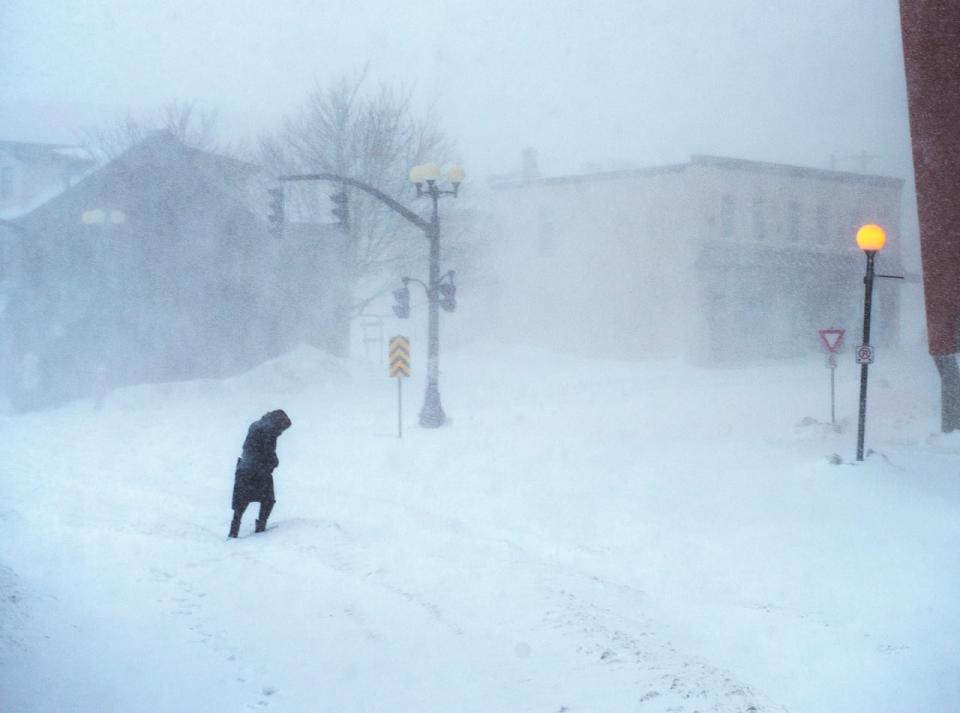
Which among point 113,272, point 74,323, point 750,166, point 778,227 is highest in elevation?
point 750,166

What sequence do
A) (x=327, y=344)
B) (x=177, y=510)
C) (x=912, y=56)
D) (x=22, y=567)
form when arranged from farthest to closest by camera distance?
1. (x=327, y=344)
2. (x=177, y=510)
3. (x=912, y=56)
4. (x=22, y=567)

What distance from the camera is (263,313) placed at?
27484mm

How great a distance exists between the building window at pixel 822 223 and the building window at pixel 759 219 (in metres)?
2.78

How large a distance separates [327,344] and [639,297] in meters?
12.9

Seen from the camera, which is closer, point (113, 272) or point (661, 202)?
point (113, 272)

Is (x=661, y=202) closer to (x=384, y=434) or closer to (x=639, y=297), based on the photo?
(x=639, y=297)

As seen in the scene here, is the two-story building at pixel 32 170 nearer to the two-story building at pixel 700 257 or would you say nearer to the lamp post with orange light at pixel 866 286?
the two-story building at pixel 700 257

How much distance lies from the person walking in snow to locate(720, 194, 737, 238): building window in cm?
2617

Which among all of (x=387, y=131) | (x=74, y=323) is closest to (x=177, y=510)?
(x=74, y=323)

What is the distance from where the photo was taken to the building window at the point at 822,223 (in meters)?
34.7

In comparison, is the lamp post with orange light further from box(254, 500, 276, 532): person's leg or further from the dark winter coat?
box(254, 500, 276, 532): person's leg

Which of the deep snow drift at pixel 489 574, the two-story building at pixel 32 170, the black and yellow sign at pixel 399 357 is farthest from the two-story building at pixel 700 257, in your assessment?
the two-story building at pixel 32 170

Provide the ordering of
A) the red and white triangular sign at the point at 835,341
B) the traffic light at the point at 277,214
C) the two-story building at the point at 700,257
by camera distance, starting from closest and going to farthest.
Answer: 1. the red and white triangular sign at the point at 835,341
2. the traffic light at the point at 277,214
3. the two-story building at the point at 700,257

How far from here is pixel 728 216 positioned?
3278 cm
